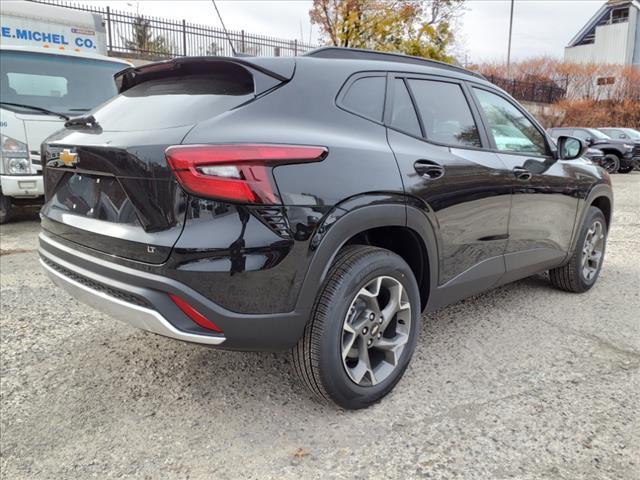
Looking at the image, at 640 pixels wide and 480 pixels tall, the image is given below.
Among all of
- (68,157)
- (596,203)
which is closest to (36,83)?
(68,157)

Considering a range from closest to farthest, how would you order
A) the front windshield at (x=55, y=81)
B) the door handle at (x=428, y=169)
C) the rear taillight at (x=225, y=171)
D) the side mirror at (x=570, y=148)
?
the rear taillight at (x=225, y=171), the door handle at (x=428, y=169), the side mirror at (x=570, y=148), the front windshield at (x=55, y=81)

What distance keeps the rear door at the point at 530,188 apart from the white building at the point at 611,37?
37025 millimetres

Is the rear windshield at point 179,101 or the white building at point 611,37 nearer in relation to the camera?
the rear windshield at point 179,101

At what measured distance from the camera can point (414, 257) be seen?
2.82 metres

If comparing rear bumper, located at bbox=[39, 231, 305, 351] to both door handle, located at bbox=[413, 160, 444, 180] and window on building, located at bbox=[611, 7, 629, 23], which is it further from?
window on building, located at bbox=[611, 7, 629, 23]

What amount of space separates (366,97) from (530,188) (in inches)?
59.3

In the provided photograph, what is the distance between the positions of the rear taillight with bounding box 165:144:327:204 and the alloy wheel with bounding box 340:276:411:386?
719 mm

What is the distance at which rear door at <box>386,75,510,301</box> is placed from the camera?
2.71 metres

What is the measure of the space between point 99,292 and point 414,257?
1580 mm

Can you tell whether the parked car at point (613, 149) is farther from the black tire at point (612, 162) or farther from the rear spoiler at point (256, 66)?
the rear spoiler at point (256, 66)

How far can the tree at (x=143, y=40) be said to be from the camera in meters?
14.7

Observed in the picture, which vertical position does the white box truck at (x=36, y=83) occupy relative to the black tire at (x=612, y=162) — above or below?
above

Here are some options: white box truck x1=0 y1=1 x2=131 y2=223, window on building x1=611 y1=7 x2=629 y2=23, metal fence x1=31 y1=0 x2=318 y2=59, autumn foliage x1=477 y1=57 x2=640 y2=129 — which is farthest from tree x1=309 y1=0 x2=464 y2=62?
window on building x1=611 y1=7 x2=629 y2=23

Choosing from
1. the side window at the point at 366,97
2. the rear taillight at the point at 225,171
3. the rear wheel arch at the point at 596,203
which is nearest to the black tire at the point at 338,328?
the rear taillight at the point at 225,171
